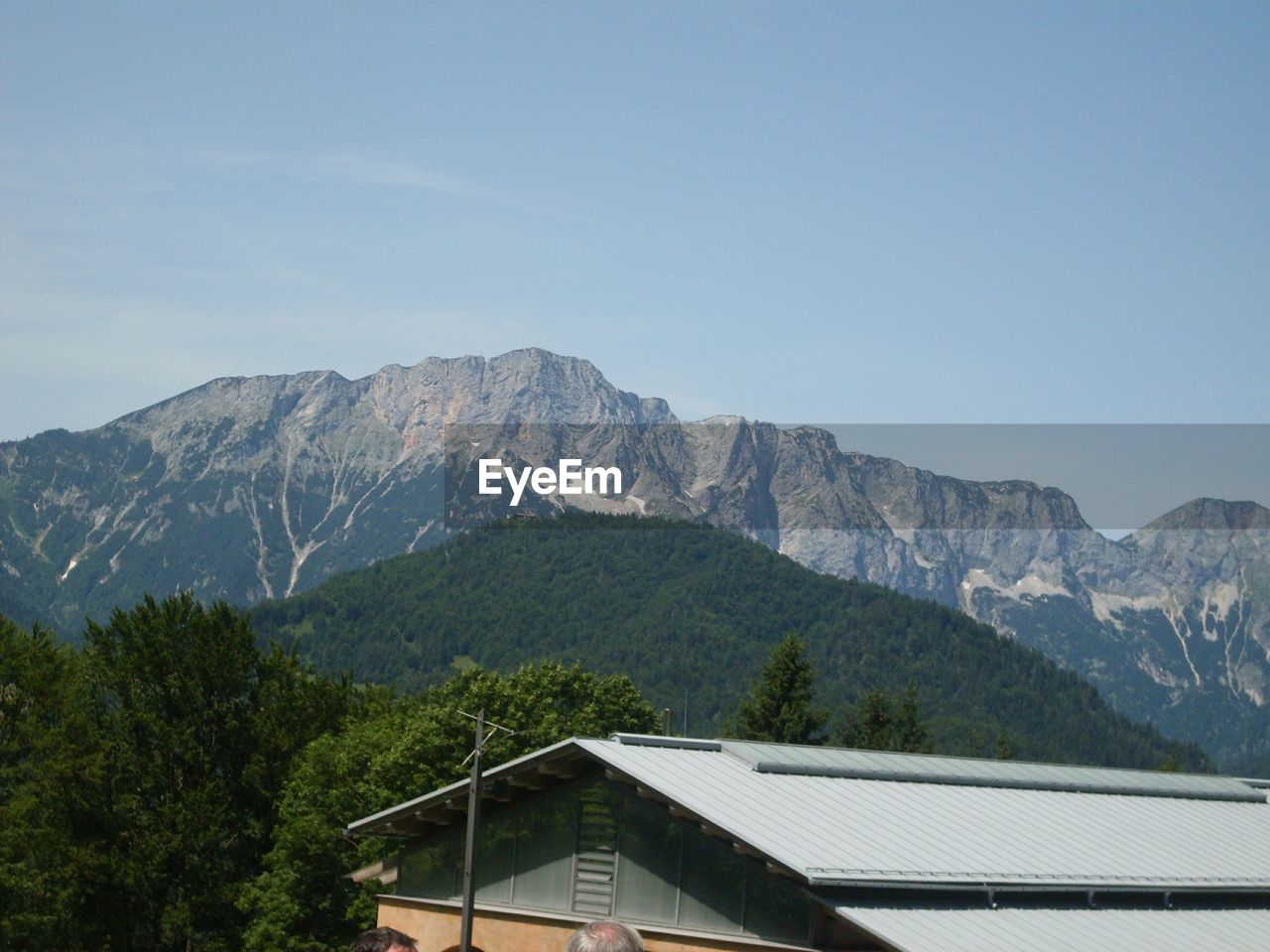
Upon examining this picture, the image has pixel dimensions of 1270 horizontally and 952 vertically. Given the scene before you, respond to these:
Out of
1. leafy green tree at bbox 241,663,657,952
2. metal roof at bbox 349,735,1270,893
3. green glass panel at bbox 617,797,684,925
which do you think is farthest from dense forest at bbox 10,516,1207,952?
green glass panel at bbox 617,797,684,925

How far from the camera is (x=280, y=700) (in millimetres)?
79438

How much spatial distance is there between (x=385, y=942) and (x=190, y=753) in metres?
70.9

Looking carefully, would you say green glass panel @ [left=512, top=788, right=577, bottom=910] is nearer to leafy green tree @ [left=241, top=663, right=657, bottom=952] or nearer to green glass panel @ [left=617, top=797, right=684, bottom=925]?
green glass panel @ [left=617, top=797, right=684, bottom=925]

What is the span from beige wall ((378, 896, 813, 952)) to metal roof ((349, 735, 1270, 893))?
2.04 meters

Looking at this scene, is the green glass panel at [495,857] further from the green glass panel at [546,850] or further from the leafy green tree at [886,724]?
the leafy green tree at [886,724]

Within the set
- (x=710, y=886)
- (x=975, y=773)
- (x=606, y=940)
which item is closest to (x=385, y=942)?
(x=606, y=940)

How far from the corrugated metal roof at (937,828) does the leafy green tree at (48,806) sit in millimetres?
37078

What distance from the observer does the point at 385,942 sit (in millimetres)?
8055

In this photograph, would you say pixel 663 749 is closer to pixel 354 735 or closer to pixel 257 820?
pixel 354 735

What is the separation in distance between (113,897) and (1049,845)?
4768 cm

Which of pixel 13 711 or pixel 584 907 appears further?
pixel 13 711

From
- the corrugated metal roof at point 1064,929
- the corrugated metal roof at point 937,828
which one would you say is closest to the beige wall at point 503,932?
the corrugated metal roof at point 937,828

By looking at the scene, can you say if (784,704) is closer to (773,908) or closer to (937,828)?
(937,828)

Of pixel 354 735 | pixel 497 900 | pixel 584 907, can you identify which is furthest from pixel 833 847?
pixel 354 735
